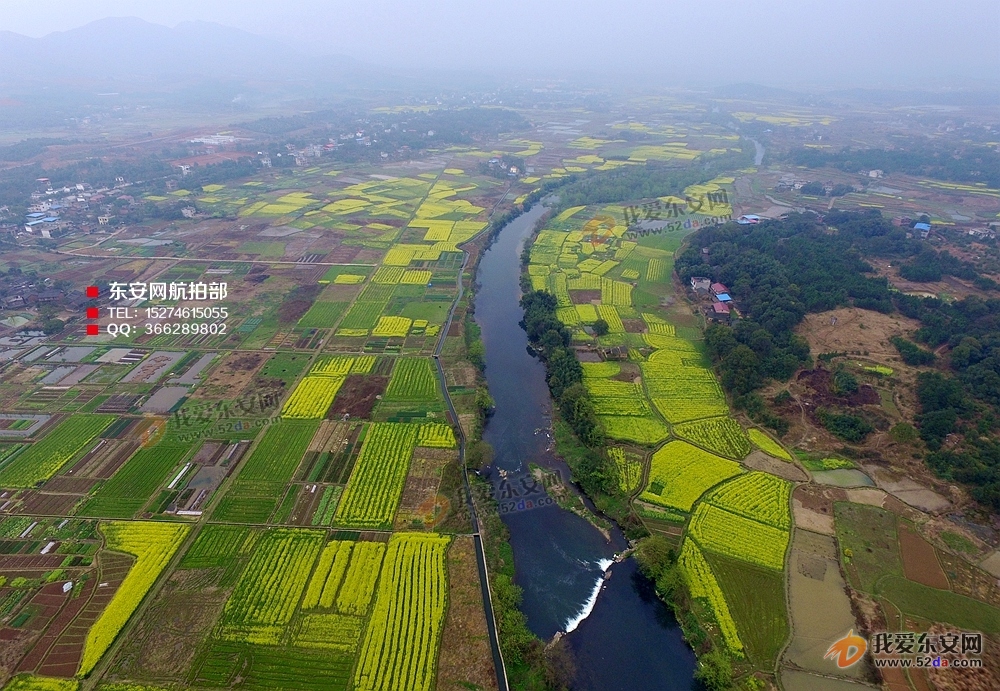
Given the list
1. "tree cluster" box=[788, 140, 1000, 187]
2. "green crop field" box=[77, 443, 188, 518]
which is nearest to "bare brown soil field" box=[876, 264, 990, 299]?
"tree cluster" box=[788, 140, 1000, 187]

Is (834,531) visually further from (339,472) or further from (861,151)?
(861,151)

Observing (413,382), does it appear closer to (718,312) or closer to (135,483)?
(135,483)

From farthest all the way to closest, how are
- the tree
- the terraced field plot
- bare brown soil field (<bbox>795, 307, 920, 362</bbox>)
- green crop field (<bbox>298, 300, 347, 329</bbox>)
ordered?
green crop field (<bbox>298, 300, 347, 329</bbox>)
bare brown soil field (<bbox>795, 307, 920, 362</bbox>)
the terraced field plot
the tree

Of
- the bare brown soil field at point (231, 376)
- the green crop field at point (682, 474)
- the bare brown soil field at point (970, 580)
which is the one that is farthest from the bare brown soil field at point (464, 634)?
the bare brown soil field at point (970, 580)

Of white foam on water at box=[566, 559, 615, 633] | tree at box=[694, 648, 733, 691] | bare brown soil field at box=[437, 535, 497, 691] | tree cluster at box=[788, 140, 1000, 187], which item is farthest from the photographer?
tree cluster at box=[788, 140, 1000, 187]

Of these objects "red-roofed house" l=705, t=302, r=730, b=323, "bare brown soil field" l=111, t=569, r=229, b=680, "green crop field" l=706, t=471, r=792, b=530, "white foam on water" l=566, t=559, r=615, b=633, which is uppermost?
→ "red-roofed house" l=705, t=302, r=730, b=323

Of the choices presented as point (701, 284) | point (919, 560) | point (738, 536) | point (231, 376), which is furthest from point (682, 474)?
point (231, 376)

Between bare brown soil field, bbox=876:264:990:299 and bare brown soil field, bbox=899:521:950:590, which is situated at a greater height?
bare brown soil field, bbox=876:264:990:299

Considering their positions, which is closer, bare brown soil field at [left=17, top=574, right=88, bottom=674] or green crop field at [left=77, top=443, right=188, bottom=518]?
bare brown soil field at [left=17, top=574, right=88, bottom=674]

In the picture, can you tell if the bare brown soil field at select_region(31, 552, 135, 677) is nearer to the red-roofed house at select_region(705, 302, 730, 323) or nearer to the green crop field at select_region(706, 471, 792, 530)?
the green crop field at select_region(706, 471, 792, 530)
